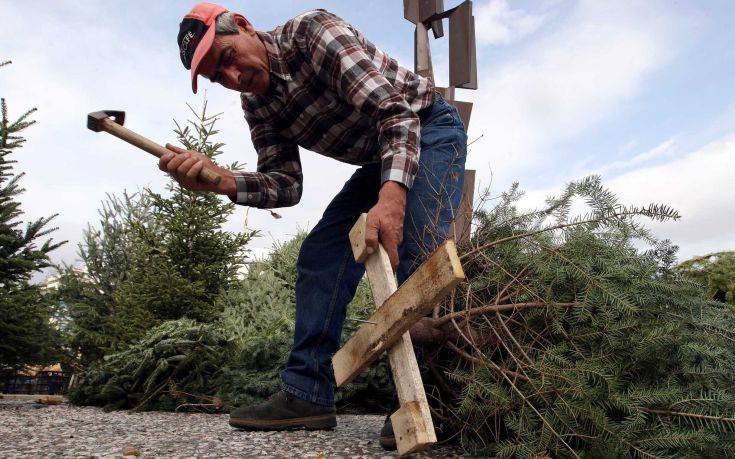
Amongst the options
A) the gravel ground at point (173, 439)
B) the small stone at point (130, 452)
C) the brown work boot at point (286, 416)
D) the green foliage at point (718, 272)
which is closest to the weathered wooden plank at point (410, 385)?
the gravel ground at point (173, 439)

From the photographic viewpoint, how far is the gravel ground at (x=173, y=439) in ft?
8.30

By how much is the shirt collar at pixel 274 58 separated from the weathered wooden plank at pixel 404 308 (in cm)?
126

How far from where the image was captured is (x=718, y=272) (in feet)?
15.5

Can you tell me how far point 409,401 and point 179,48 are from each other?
1979mm

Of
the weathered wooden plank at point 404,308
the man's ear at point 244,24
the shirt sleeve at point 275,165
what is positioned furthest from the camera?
the shirt sleeve at point 275,165

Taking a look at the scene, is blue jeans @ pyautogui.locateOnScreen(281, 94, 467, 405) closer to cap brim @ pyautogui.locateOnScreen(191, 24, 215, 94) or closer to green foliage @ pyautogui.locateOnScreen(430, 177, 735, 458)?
green foliage @ pyautogui.locateOnScreen(430, 177, 735, 458)

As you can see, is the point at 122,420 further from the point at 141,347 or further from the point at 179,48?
the point at 179,48

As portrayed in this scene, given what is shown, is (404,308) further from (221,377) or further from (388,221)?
(221,377)

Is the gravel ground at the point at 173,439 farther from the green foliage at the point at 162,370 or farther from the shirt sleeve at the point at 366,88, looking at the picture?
the shirt sleeve at the point at 366,88

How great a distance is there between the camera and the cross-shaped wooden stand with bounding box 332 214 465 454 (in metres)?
2.00

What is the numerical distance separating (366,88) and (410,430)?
55.0 inches

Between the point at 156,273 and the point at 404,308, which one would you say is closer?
the point at 404,308

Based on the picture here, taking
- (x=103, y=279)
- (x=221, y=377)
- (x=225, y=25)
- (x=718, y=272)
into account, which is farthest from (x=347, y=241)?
(x=103, y=279)

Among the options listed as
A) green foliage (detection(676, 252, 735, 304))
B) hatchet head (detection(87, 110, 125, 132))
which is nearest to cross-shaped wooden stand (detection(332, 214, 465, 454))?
hatchet head (detection(87, 110, 125, 132))
